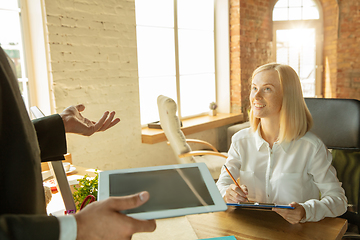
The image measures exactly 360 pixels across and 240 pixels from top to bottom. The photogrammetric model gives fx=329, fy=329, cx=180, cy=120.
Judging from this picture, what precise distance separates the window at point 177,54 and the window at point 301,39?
168 centimetres

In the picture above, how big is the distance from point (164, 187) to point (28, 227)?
1.10 feet

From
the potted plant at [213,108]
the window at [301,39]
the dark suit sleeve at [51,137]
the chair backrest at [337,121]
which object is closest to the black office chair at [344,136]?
the chair backrest at [337,121]

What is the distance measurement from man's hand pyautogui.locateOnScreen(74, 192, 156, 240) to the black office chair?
1533 millimetres

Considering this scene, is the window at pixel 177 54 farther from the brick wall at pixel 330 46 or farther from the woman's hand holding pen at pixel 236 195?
the woman's hand holding pen at pixel 236 195

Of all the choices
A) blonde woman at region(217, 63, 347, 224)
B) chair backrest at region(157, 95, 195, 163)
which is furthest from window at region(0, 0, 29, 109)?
blonde woman at region(217, 63, 347, 224)

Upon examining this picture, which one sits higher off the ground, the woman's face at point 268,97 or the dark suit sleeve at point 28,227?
the woman's face at point 268,97

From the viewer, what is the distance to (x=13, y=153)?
71 centimetres

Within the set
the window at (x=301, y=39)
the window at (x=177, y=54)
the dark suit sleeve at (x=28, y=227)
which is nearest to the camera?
the dark suit sleeve at (x=28, y=227)

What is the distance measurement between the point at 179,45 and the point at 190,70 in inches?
17.1

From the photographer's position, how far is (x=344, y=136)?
74.0 inches

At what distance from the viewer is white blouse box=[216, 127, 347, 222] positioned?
156 cm

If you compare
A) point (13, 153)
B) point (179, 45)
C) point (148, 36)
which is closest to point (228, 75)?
point (179, 45)

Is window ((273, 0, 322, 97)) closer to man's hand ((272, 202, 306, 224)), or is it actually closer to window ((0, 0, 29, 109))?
window ((0, 0, 29, 109))

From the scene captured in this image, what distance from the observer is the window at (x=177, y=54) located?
14.5ft
